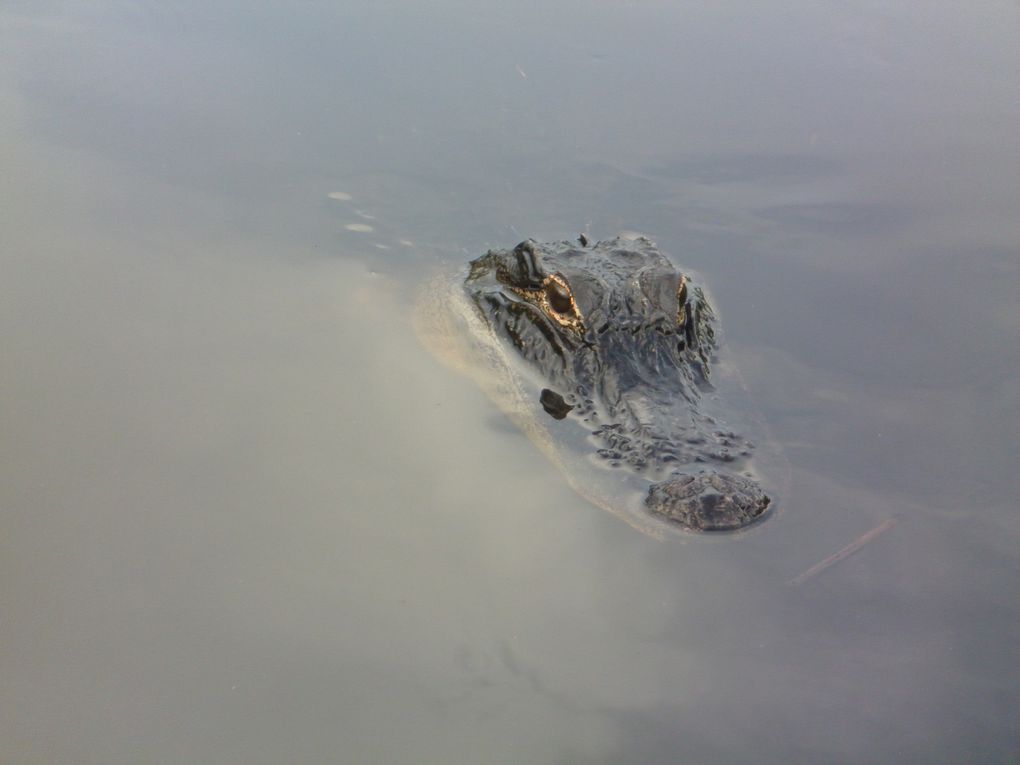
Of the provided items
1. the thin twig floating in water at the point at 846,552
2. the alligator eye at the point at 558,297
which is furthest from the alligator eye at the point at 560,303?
the thin twig floating in water at the point at 846,552

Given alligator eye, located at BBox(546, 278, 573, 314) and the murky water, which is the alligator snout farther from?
alligator eye, located at BBox(546, 278, 573, 314)

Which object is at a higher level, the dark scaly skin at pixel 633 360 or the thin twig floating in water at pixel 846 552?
the dark scaly skin at pixel 633 360

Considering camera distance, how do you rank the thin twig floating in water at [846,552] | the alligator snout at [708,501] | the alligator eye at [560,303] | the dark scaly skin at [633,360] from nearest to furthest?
the thin twig floating in water at [846,552] < the alligator snout at [708,501] < the dark scaly skin at [633,360] < the alligator eye at [560,303]

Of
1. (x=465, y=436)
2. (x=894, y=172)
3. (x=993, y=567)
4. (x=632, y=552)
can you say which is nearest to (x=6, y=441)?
(x=465, y=436)

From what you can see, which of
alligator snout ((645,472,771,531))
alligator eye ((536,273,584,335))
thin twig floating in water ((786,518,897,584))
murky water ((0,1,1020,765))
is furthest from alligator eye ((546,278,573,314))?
thin twig floating in water ((786,518,897,584))

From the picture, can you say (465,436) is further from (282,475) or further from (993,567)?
(993,567)

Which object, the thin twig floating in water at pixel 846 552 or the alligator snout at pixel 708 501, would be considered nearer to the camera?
the thin twig floating in water at pixel 846 552

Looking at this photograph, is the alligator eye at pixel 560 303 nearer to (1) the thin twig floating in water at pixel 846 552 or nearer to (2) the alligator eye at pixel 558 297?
(2) the alligator eye at pixel 558 297

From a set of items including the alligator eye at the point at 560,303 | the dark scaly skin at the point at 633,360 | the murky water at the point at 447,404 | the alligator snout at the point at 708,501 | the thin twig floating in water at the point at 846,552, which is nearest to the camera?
the murky water at the point at 447,404
